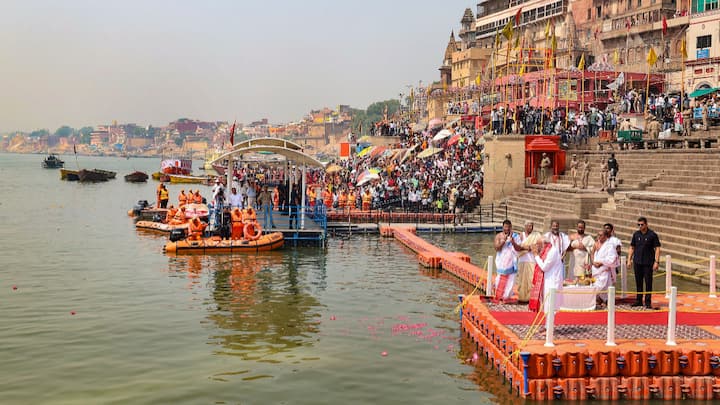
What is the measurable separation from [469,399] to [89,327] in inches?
314

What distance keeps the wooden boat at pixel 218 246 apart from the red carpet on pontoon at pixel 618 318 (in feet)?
40.6

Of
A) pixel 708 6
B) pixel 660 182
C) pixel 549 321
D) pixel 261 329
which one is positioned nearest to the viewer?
pixel 549 321

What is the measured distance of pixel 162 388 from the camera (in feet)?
34.3

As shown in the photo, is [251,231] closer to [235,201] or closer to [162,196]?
[235,201]

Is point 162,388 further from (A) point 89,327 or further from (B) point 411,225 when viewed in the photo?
(B) point 411,225

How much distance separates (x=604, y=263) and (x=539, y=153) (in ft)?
69.4

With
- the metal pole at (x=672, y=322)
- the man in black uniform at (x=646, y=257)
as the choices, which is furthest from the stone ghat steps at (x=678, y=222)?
the metal pole at (x=672, y=322)

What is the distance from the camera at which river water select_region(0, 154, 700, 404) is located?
10.5 meters

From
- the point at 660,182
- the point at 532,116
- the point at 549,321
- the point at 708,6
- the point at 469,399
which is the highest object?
the point at 708,6

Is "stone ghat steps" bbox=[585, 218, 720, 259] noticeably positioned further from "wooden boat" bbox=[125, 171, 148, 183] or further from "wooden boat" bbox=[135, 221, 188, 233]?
"wooden boat" bbox=[125, 171, 148, 183]

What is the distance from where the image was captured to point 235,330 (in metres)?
13.7

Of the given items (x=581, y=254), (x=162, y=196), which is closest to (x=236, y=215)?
(x=162, y=196)

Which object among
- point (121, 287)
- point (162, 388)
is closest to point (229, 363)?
point (162, 388)

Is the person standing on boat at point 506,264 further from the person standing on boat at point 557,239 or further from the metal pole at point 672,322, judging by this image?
the metal pole at point 672,322
